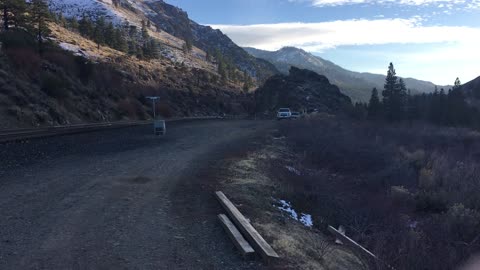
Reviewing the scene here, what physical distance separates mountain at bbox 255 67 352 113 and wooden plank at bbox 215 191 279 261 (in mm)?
102068

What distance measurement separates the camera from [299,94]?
126m

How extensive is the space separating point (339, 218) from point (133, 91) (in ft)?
158

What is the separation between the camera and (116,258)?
6.14m

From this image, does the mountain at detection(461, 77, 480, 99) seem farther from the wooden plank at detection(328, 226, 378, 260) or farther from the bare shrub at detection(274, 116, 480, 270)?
the wooden plank at detection(328, 226, 378, 260)

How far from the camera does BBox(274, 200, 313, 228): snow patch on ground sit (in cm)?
1034

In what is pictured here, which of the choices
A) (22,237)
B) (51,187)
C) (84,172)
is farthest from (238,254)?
(84,172)

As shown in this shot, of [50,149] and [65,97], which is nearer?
[50,149]

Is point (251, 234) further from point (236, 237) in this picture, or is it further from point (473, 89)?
point (473, 89)

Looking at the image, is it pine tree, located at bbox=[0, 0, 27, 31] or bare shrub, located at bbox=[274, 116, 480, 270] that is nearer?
bare shrub, located at bbox=[274, 116, 480, 270]

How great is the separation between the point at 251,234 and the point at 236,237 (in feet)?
0.88

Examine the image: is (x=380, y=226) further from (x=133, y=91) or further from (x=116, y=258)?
(x=133, y=91)

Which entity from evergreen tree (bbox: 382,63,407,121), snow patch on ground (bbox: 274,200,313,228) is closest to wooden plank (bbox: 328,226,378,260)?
snow patch on ground (bbox: 274,200,313,228)

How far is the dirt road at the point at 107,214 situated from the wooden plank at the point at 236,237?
124 millimetres

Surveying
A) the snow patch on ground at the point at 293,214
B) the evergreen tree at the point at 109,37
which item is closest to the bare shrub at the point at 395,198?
the snow patch on ground at the point at 293,214
